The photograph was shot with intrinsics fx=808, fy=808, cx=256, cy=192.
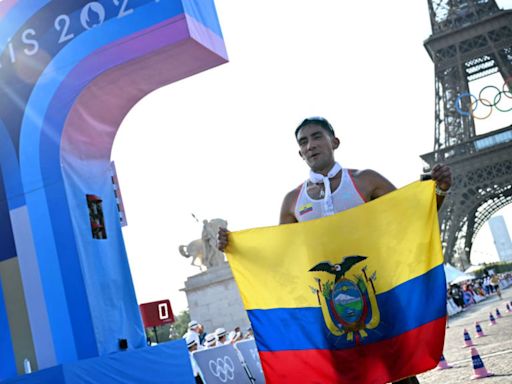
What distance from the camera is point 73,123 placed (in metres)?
7.21

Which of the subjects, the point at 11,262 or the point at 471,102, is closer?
the point at 11,262

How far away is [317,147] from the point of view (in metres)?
4.33

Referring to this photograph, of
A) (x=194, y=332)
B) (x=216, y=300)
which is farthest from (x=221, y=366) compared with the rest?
(x=216, y=300)

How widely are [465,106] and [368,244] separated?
5396cm

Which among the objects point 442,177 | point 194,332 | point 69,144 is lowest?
point 194,332

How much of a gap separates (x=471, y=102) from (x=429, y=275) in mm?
54034

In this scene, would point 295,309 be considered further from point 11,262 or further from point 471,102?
point 471,102

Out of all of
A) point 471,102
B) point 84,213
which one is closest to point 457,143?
point 471,102

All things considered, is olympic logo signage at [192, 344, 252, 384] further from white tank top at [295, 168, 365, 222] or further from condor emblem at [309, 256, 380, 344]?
condor emblem at [309, 256, 380, 344]

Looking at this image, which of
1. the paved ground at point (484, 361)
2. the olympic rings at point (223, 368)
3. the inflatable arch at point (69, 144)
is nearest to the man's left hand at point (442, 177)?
the inflatable arch at point (69, 144)

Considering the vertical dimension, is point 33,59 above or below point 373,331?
above

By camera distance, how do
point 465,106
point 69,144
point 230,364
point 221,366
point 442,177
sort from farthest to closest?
point 465,106 < point 230,364 < point 221,366 < point 69,144 < point 442,177

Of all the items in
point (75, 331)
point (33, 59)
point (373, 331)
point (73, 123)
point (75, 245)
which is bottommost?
point (373, 331)

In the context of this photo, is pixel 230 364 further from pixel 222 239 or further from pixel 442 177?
pixel 442 177
